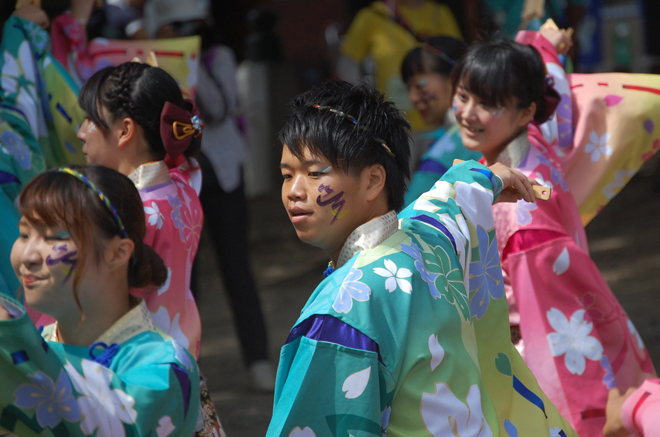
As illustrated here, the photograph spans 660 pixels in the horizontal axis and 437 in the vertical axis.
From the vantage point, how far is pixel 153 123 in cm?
243

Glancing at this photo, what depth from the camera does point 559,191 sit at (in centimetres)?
252

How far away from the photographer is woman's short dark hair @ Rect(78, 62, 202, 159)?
241 cm

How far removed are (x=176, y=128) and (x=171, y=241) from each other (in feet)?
1.19

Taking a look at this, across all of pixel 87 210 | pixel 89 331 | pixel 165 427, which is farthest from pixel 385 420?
pixel 87 210

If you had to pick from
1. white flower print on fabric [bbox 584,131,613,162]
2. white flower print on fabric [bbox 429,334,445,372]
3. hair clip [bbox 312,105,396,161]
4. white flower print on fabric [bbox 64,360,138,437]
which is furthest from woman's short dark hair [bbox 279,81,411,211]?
white flower print on fabric [bbox 584,131,613,162]

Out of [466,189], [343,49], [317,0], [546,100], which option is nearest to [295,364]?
[466,189]

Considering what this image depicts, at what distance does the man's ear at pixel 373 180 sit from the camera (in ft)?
5.72

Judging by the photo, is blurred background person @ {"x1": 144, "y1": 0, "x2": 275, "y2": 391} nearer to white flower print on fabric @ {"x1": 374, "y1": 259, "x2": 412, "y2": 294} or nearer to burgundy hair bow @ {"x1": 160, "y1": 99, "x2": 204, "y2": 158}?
burgundy hair bow @ {"x1": 160, "y1": 99, "x2": 204, "y2": 158}

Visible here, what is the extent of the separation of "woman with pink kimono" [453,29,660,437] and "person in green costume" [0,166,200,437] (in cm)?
80

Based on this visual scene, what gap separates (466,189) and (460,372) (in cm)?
54

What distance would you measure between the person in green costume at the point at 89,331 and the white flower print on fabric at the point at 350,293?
0.42 m

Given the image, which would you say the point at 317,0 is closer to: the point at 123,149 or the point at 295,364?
the point at 123,149

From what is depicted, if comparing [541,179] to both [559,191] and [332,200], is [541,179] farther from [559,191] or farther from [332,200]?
[332,200]

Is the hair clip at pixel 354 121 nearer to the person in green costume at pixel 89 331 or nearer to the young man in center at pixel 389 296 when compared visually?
the young man in center at pixel 389 296
